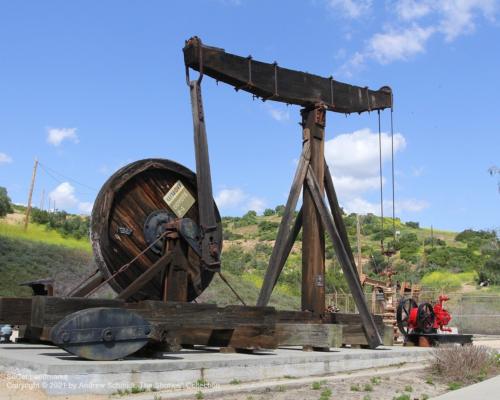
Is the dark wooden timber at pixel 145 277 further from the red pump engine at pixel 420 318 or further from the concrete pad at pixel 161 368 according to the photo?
the red pump engine at pixel 420 318

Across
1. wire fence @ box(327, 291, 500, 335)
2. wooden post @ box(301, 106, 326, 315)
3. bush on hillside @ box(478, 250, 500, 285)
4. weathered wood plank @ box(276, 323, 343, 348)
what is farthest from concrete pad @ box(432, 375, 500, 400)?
bush on hillside @ box(478, 250, 500, 285)

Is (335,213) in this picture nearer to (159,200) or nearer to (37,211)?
(159,200)

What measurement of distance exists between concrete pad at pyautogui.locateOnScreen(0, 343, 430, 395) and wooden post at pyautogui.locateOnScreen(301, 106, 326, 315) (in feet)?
4.14

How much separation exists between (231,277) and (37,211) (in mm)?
23977

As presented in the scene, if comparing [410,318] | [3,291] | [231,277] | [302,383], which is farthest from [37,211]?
[302,383]

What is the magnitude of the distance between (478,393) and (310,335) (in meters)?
2.67

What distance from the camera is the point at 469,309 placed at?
30.1m

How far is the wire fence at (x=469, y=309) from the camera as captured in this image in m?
27.9

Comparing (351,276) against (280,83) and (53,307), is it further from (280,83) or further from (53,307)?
(53,307)

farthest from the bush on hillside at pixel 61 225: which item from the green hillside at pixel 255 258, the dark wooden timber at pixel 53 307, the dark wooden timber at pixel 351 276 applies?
the dark wooden timber at pixel 53 307

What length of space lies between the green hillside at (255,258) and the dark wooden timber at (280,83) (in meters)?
6.15

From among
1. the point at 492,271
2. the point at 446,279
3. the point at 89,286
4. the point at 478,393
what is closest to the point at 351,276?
the point at 478,393

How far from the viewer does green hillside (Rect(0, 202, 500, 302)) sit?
26.2 meters

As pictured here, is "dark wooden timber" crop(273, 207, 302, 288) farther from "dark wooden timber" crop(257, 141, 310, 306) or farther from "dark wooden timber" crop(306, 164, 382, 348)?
"dark wooden timber" crop(306, 164, 382, 348)
